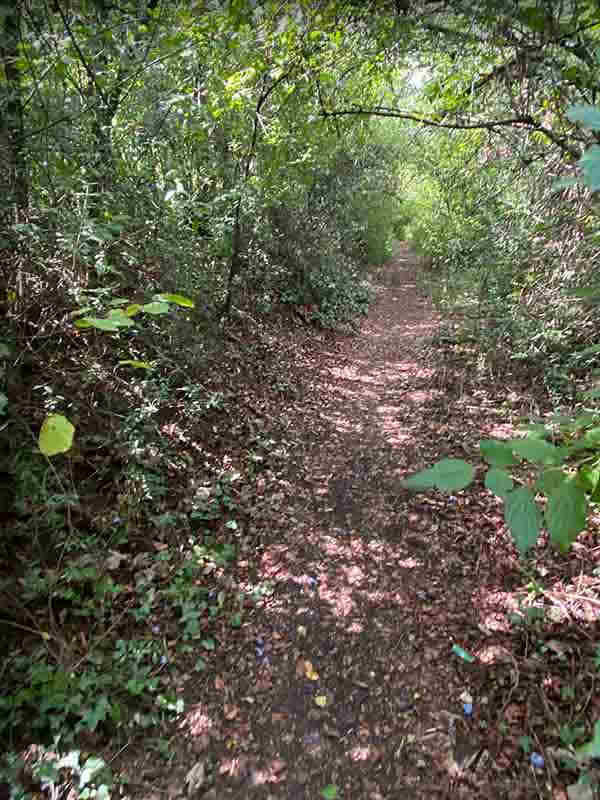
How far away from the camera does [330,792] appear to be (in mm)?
2352

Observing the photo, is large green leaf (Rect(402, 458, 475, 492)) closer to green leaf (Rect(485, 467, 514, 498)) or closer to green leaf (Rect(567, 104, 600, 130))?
green leaf (Rect(485, 467, 514, 498))

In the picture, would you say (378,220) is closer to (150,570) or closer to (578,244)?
(578,244)

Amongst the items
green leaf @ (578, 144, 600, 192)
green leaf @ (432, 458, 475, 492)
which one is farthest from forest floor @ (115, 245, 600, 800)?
green leaf @ (578, 144, 600, 192)

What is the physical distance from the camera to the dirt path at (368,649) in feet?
7.90

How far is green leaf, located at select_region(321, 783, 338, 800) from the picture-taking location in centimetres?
233

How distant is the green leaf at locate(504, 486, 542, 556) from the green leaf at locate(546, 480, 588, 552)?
4 centimetres

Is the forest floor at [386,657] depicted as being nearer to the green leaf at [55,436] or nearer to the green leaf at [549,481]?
the green leaf at [549,481]

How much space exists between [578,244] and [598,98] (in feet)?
5.54

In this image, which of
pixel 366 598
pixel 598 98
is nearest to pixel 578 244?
pixel 598 98

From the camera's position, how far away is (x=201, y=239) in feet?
19.4

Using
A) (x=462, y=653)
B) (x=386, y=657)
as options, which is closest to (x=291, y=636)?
(x=386, y=657)

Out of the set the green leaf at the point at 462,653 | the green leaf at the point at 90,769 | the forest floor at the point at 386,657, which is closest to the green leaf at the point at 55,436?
the green leaf at the point at 90,769

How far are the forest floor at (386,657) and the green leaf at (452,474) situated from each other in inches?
81.7

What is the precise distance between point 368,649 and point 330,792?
852 millimetres
